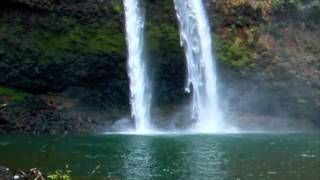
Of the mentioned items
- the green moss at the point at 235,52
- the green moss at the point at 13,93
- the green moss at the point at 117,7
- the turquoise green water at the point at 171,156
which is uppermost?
the green moss at the point at 117,7

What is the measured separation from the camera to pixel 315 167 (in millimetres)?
16984

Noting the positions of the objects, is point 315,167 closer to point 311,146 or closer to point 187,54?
point 311,146

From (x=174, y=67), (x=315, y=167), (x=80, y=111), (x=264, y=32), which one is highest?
(x=264, y=32)

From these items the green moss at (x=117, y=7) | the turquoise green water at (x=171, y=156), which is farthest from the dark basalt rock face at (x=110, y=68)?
the turquoise green water at (x=171, y=156)

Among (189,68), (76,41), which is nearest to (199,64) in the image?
(189,68)

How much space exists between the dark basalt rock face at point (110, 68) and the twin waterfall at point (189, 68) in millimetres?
343

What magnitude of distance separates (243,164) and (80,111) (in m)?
13.7

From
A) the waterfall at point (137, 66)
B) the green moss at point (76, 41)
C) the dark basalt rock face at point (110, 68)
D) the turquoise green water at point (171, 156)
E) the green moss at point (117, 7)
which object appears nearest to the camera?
the turquoise green water at point (171, 156)

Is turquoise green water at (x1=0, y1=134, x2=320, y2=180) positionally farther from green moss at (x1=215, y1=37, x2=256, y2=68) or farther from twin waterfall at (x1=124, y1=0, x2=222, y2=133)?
green moss at (x1=215, y1=37, x2=256, y2=68)

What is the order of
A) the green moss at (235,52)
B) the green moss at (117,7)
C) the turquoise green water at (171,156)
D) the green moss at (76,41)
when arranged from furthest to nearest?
the green moss at (235,52) < the green moss at (117,7) < the green moss at (76,41) < the turquoise green water at (171,156)

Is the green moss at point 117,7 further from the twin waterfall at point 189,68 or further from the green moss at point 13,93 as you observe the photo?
the green moss at point 13,93

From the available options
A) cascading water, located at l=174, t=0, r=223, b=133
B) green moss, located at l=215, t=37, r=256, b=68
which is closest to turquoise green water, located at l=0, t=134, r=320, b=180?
cascading water, located at l=174, t=0, r=223, b=133

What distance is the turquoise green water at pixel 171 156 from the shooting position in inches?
634

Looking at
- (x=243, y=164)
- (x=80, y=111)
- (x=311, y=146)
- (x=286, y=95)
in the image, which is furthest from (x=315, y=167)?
(x=80, y=111)
